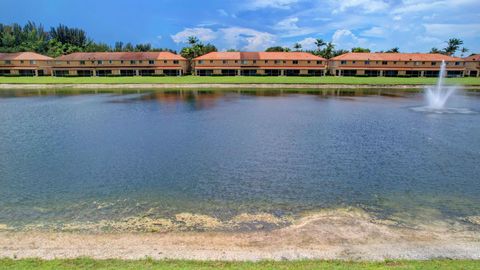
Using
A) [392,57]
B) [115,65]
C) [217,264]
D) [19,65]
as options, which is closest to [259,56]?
[392,57]

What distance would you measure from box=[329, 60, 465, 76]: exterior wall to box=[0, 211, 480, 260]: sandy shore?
96.6 meters

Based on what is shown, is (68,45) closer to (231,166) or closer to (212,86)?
(212,86)

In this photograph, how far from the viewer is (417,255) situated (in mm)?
10000

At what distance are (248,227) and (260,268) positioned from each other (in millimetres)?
3563

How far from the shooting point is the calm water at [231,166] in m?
14.4

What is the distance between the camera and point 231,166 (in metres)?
19.6

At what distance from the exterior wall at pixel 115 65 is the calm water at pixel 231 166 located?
2642 inches

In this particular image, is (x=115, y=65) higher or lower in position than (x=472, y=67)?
higher

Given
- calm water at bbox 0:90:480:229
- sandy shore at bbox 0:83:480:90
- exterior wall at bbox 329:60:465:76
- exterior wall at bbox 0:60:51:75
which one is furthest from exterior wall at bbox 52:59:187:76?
calm water at bbox 0:90:480:229

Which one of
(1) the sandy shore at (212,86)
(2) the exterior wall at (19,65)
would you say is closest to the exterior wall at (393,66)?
(1) the sandy shore at (212,86)

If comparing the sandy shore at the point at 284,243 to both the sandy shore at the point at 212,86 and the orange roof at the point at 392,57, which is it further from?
the orange roof at the point at 392,57

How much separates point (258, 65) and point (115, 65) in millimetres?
41402

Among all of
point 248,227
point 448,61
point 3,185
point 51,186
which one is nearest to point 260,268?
point 248,227

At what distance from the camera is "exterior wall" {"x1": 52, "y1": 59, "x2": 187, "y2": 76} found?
9969cm
